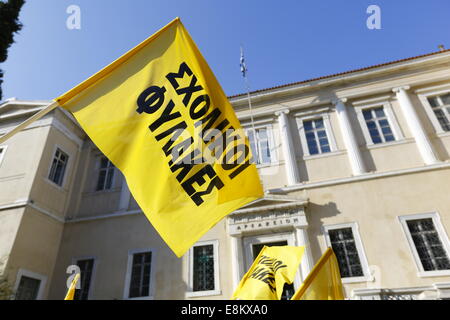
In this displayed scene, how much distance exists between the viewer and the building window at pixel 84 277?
11703mm

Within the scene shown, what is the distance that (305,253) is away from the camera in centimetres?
1026

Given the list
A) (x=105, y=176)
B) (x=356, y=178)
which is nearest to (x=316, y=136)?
(x=356, y=178)

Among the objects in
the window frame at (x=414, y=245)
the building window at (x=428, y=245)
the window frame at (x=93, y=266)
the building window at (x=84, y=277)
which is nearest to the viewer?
the window frame at (x=414, y=245)

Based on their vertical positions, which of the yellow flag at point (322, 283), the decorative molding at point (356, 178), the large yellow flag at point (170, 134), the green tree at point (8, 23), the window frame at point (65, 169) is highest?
the green tree at point (8, 23)

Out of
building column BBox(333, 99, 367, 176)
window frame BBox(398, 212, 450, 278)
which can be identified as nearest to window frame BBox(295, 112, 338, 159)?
building column BBox(333, 99, 367, 176)

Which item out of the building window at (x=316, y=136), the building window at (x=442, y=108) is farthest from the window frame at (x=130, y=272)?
the building window at (x=442, y=108)

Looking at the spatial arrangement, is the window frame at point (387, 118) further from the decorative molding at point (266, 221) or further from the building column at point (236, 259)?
the building column at point (236, 259)

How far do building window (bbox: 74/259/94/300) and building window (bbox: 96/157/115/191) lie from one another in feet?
10.8

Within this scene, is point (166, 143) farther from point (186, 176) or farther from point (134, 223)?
point (134, 223)

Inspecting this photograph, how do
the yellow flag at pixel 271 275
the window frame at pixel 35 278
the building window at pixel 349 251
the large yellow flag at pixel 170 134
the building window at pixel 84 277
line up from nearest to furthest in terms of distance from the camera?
the large yellow flag at pixel 170 134 → the yellow flag at pixel 271 275 → the building window at pixel 349 251 → the window frame at pixel 35 278 → the building window at pixel 84 277

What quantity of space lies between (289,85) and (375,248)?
7.73m

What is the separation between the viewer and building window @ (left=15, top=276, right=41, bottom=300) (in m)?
10.4

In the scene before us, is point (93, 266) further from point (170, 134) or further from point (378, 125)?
point (378, 125)

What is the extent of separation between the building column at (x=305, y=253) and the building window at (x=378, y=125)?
16.1ft
